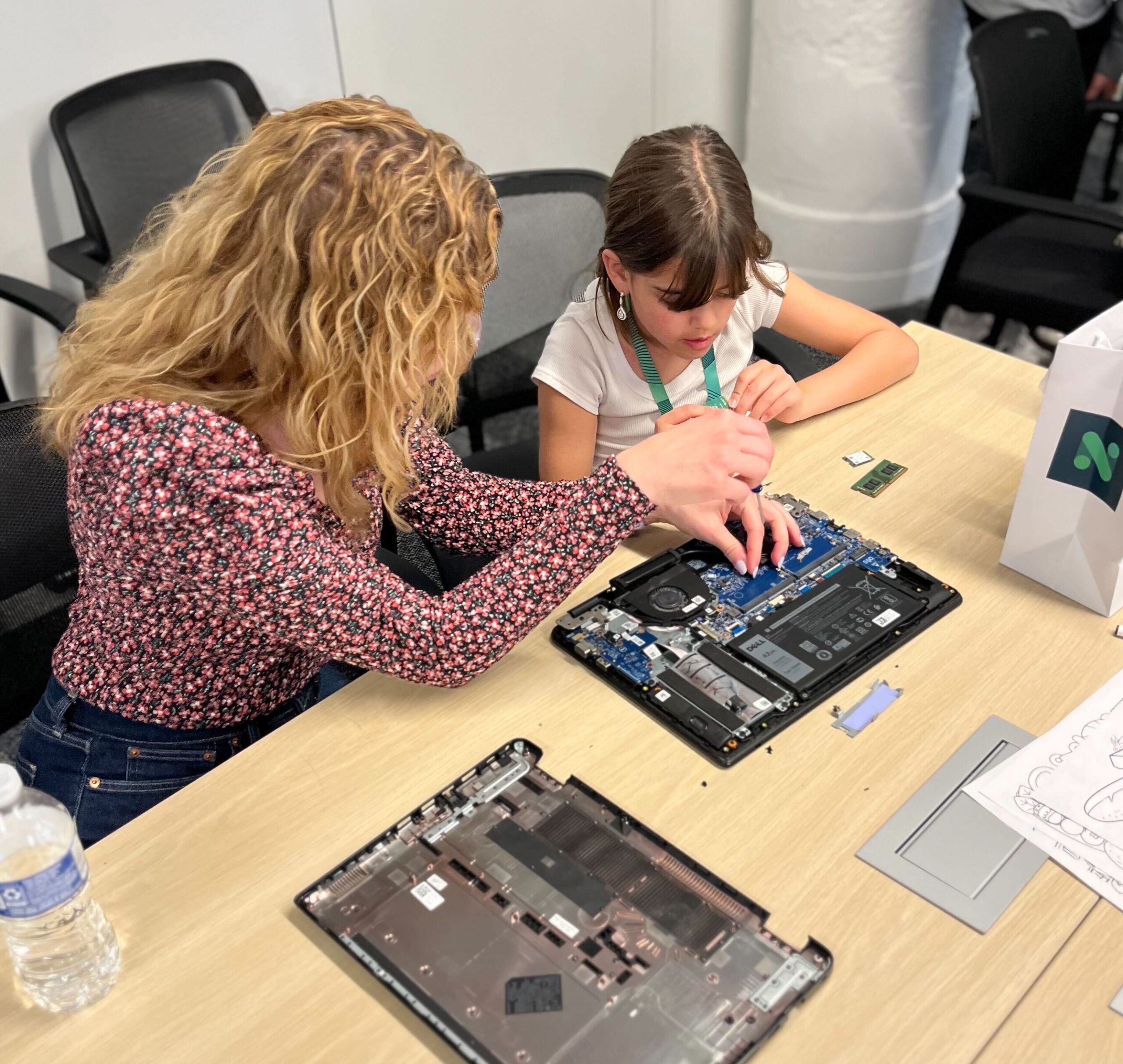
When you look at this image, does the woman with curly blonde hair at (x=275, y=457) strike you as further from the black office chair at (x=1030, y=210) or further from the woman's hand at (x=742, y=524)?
the black office chair at (x=1030, y=210)

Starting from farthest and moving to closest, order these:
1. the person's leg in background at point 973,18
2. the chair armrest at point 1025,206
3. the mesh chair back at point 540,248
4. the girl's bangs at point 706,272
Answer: the person's leg in background at point 973,18 → the chair armrest at point 1025,206 → the mesh chair back at point 540,248 → the girl's bangs at point 706,272

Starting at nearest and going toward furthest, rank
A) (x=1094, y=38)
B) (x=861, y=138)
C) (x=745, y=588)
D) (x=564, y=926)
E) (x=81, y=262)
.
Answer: (x=564, y=926), (x=745, y=588), (x=81, y=262), (x=861, y=138), (x=1094, y=38)

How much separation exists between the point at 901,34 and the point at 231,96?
5.42 feet

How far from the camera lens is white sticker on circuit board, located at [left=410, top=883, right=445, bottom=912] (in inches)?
35.4

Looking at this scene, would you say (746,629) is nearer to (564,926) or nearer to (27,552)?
(564,926)

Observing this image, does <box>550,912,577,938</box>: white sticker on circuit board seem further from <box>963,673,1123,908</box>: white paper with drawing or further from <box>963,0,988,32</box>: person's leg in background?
<box>963,0,988,32</box>: person's leg in background

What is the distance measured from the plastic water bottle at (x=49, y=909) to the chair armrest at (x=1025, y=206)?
2183 millimetres

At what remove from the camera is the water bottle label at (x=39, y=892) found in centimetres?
78

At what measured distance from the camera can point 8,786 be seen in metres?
0.81

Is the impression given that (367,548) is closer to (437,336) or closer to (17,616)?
(437,336)

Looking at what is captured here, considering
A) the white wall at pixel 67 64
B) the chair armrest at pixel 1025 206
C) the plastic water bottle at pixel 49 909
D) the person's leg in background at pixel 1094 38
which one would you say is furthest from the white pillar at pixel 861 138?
the plastic water bottle at pixel 49 909

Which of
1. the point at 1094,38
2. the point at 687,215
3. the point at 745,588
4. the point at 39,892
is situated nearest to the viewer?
the point at 39,892

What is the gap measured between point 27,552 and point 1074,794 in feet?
3.94

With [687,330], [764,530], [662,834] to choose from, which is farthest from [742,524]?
[662,834]
